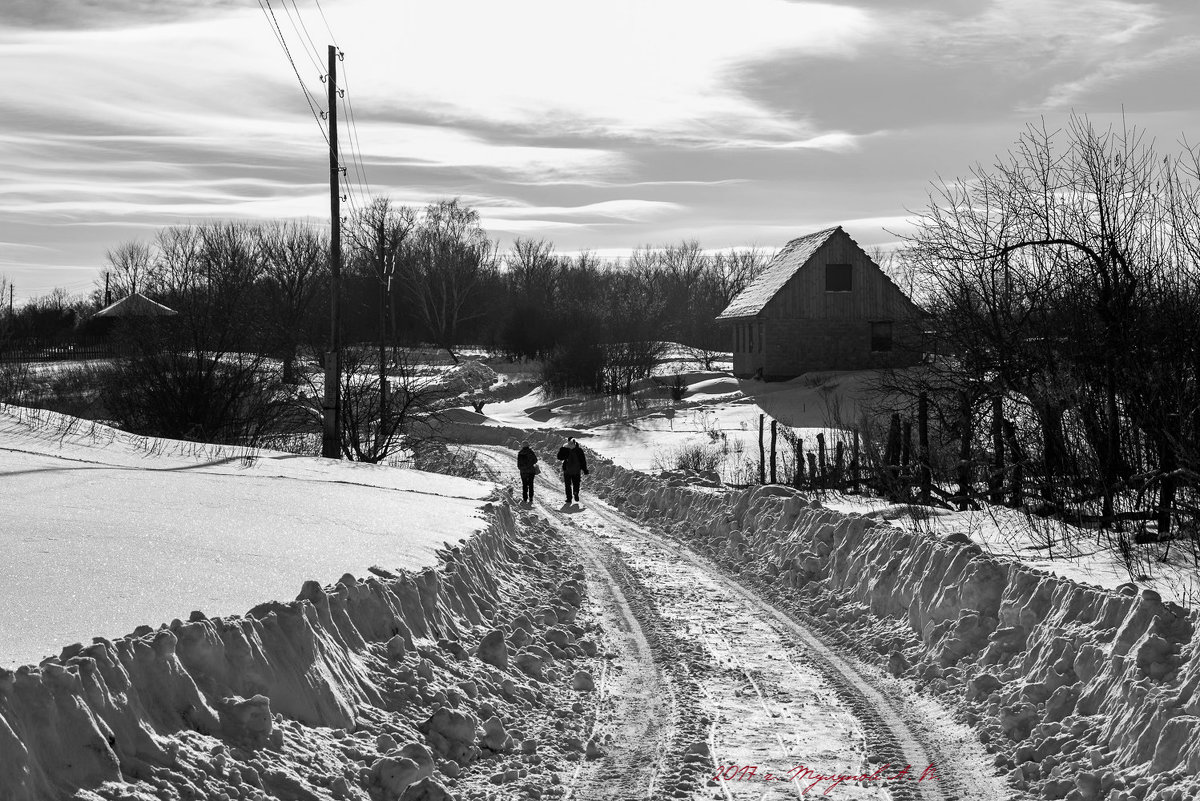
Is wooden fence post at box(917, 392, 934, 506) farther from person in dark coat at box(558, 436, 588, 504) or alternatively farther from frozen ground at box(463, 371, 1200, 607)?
person in dark coat at box(558, 436, 588, 504)

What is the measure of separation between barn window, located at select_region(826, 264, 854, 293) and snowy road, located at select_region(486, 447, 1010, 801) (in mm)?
35439

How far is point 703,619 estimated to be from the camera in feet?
36.4

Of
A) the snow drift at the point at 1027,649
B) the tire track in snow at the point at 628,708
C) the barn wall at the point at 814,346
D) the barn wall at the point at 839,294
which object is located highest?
the barn wall at the point at 839,294

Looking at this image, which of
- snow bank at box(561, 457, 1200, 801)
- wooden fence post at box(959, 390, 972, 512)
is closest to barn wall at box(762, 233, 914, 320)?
wooden fence post at box(959, 390, 972, 512)

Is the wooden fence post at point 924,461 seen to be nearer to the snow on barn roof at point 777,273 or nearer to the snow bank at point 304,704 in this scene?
the snow bank at point 304,704

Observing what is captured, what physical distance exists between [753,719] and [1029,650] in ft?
7.57

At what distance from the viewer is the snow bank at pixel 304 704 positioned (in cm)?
482

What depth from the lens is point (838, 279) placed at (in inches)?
1802

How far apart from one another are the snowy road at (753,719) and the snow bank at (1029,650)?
1.20ft

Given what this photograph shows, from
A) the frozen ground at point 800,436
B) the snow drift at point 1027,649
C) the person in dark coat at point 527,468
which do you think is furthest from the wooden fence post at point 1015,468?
the person in dark coat at point 527,468

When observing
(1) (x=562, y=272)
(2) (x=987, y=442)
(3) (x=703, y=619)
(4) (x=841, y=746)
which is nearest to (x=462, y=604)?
(3) (x=703, y=619)

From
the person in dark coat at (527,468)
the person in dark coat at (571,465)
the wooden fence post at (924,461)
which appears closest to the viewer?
the wooden fence post at (924,461)

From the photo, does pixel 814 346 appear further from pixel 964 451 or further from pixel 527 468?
pixel 964 451
